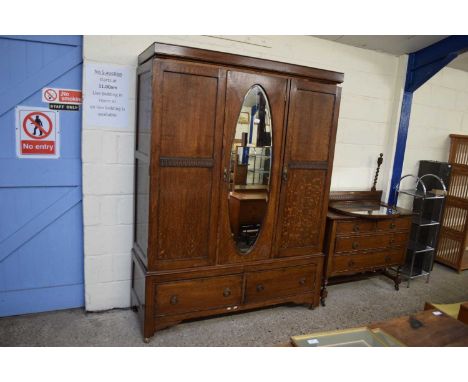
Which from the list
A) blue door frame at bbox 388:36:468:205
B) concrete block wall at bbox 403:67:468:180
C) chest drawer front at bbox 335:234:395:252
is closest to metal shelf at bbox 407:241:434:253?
chest drawer front at bbox 335:234:395:252

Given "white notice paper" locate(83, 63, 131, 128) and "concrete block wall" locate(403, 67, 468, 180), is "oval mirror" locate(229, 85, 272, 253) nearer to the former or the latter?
"white notice paper" locate(83, 63, 131, 128)

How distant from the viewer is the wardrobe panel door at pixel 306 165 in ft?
8.75

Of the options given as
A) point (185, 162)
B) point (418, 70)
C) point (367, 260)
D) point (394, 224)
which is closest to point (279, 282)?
point (367, 260)

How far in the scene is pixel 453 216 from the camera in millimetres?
4277

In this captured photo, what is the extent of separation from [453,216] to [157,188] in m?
3.71

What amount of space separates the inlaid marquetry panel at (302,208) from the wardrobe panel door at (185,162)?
610 mm

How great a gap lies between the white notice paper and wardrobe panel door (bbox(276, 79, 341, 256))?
1.24m

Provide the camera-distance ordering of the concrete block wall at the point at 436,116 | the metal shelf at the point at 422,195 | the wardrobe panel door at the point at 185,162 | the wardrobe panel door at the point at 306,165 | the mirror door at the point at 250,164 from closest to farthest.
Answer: the wardrobe panel door at the point at 185,162 → the mirror door at the point at 250,164 → the wardrobe panel door at the point at 306,165 → the metal shelf at the point at 422,195 → the concrete block wall at the point at 436,116

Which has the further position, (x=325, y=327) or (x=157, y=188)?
(x=325, y=327)

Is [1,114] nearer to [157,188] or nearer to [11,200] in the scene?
[11,200]

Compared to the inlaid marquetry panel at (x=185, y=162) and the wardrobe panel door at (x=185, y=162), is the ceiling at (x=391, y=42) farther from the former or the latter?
the inlaid marquetry panel at (x=185, y=162)

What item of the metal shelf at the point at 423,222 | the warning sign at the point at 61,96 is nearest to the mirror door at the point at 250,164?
the warning sign at the point at 61,96
